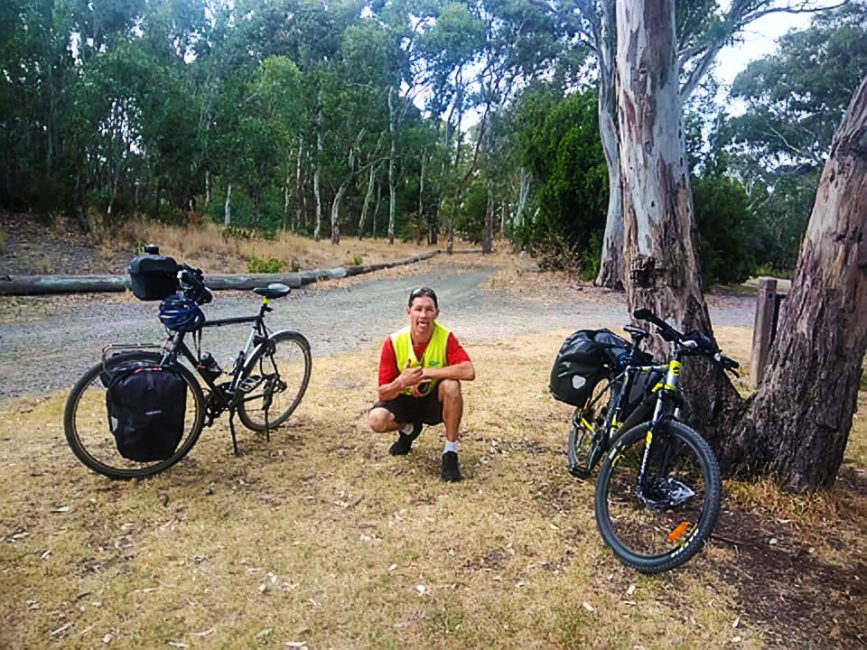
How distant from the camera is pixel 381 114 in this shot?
82.9 feet

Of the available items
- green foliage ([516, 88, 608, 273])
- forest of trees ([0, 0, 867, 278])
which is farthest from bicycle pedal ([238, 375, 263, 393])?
green foliage ([516, 88, 608, 273])

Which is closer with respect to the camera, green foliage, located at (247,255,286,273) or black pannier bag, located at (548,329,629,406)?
black pannier bag, located at (548,329,629,406)

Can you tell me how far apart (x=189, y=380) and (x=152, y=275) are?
0.58 m

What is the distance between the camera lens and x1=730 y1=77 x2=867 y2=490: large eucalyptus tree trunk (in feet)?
9.45

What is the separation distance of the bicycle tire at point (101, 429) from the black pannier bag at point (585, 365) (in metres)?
2.00

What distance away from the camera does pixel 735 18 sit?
12.5m

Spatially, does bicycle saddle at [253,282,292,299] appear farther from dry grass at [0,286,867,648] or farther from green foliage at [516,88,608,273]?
green foliage at [516,88,608,273]

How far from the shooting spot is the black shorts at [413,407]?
339 cm

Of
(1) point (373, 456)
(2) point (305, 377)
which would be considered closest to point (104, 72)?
(2) point (305, 377)

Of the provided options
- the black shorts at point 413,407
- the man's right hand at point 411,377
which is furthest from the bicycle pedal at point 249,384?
the man's right hand at point 411,377

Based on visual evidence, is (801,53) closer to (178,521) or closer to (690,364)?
(690,364)

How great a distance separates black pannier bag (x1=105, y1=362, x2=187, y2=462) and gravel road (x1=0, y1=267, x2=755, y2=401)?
2.27 metres

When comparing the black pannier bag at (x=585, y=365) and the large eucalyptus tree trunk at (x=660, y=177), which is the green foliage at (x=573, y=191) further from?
the black pannier bag at (x=585, y=365)

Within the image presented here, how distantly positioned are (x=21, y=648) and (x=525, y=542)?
196 centimetres
